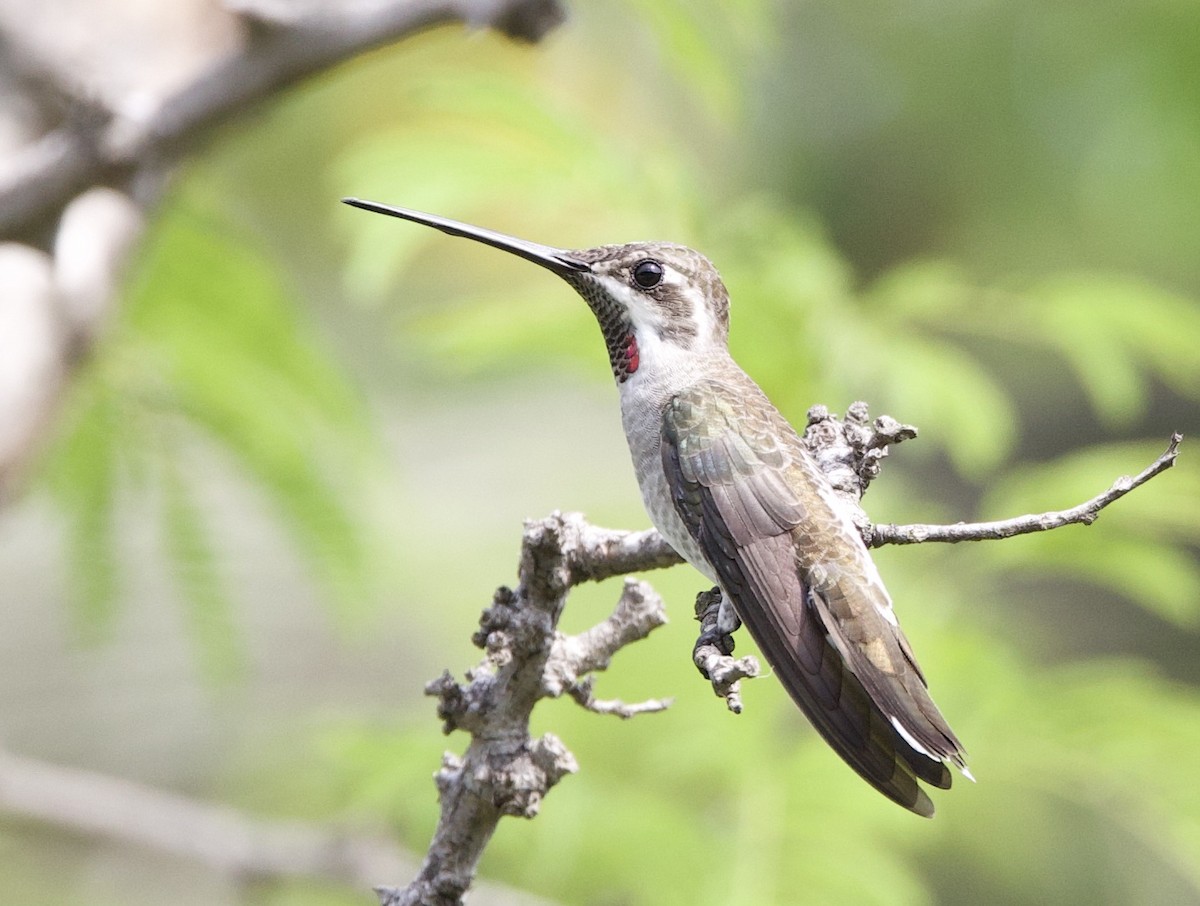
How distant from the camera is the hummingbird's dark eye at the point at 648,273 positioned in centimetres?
237

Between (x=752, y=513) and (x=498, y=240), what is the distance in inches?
24.2

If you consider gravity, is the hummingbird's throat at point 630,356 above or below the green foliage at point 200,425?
below

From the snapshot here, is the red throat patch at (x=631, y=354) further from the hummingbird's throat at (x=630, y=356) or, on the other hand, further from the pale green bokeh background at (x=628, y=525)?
the pale green bokeh background at (x=628, y=525)

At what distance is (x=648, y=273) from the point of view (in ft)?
7.79

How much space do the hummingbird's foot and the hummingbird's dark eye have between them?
587mm

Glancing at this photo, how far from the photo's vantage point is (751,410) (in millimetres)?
2256

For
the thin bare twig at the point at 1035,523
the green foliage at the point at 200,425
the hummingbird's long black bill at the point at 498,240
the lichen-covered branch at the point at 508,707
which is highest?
the green foliage at the point at 200,425

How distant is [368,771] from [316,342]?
203 centimetres

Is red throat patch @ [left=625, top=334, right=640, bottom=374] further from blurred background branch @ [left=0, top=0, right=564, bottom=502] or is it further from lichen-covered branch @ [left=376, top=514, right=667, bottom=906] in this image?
blurred background branch @ [left=0, top=0, right=564, bottom=502]

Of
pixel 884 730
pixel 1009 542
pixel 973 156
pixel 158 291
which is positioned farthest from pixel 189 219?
pixel 973 156

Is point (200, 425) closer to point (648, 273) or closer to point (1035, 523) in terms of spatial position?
point (648, 273)

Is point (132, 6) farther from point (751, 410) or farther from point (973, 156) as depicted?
point (973, 156)

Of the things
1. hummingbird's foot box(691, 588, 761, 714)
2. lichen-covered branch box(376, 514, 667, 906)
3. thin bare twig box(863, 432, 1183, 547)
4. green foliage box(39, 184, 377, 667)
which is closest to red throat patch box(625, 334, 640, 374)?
hummingbird's foot box(691, 588, 761, 714)

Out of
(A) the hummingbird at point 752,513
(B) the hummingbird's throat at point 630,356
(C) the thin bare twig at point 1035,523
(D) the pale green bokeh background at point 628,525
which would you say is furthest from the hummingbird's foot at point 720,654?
(D) the pale green bokeh background at point 628,525
